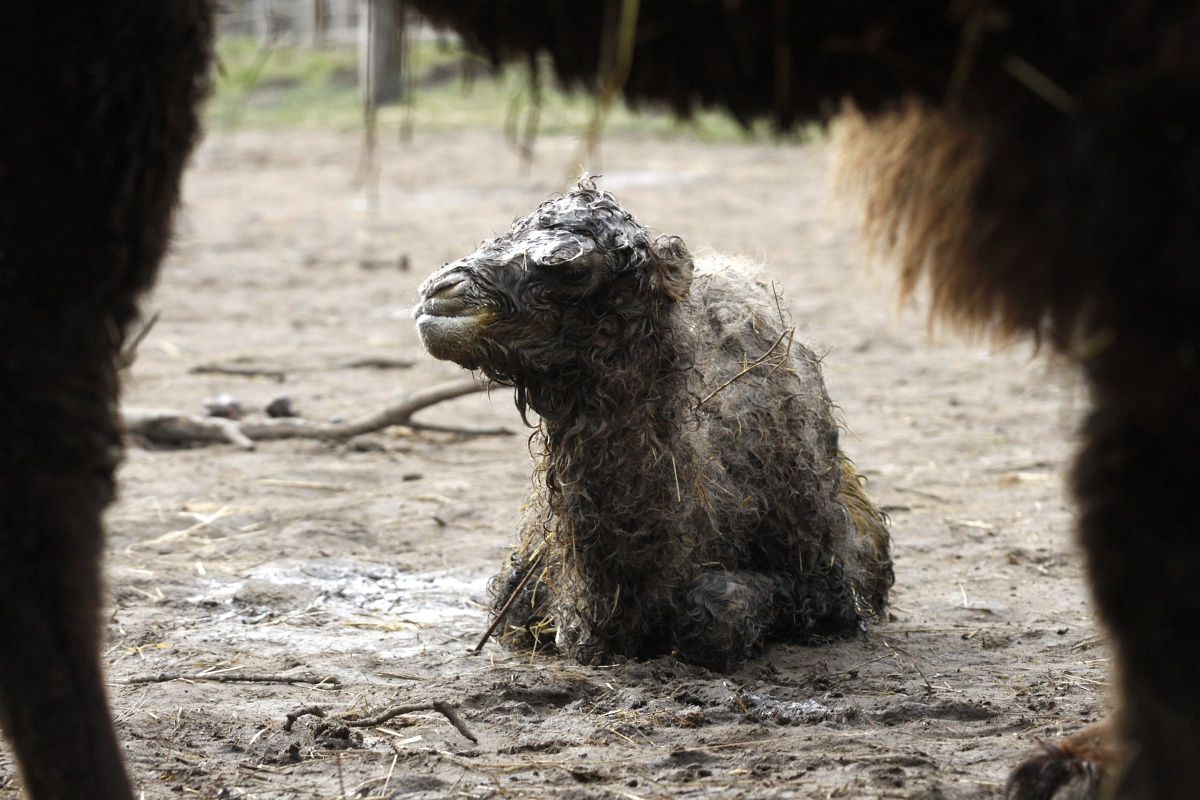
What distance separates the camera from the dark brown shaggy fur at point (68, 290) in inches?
90.3

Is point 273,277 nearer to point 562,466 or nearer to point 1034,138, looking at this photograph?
point 562,466

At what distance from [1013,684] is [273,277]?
908 cm

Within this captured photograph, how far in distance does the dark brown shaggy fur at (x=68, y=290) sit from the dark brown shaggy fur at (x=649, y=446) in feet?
5.35

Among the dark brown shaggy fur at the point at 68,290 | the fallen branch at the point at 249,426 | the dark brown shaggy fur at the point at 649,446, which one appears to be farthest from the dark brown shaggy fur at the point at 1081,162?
the fallen branch at the point at 249,426

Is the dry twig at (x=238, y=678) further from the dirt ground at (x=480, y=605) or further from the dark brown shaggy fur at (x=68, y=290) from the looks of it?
the dark brown shaggy fur at (x=68, y=290)

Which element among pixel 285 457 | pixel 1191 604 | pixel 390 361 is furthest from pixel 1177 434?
pixel 390 361

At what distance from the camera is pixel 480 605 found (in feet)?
17.3

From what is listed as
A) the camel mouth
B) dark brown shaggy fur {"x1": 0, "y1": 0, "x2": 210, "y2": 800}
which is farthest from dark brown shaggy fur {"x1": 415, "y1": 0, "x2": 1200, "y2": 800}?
the camel mouth

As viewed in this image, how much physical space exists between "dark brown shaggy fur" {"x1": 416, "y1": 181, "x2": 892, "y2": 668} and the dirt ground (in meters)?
0.17

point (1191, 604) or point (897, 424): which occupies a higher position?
point (1191, 604)

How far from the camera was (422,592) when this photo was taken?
5.48m

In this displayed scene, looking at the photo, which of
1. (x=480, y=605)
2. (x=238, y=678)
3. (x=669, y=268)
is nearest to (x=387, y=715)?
(x=238, y=678)

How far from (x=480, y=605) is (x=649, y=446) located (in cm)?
132

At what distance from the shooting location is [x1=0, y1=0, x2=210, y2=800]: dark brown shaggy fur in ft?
7.52
